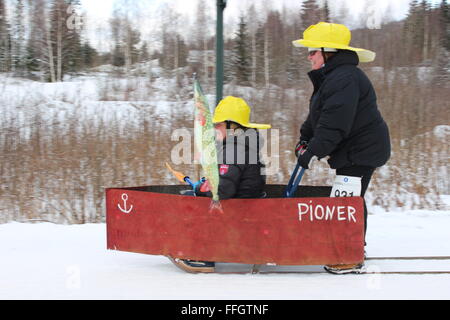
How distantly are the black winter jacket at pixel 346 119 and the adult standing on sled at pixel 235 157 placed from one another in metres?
0.40

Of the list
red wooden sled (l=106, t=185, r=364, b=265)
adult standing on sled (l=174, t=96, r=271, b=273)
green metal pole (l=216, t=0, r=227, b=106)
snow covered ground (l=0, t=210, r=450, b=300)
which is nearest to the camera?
snow covered ground (l=0, t=210, r=450, b=300)

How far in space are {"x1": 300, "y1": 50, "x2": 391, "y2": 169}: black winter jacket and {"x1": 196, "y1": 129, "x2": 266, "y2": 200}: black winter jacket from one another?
1.29ft

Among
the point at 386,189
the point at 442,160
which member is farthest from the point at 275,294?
the point at 442,160

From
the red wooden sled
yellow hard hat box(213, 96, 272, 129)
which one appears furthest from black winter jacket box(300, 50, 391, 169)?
yellow hard hat box(213, 96, 272, 129)

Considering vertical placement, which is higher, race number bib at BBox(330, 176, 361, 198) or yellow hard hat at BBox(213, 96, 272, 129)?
yellow hard hat at BBox(213, 96, 272, 129)

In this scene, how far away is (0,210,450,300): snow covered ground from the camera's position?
3105 mm

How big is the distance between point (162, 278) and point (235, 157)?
96 cm

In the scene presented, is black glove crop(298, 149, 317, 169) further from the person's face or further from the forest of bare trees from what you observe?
the forest of bare trees

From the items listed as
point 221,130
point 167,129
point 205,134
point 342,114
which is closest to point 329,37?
point 342,114

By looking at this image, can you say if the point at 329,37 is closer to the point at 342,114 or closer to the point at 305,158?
→ the point at 342,114

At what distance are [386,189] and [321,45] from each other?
3846mm

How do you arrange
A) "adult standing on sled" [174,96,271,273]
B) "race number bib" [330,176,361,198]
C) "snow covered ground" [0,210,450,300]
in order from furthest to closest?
"race number bib" [330,176,361,198] → "adult standing on sled" [174,96,271,273] → "snow covered ground" [0,210,450,300]

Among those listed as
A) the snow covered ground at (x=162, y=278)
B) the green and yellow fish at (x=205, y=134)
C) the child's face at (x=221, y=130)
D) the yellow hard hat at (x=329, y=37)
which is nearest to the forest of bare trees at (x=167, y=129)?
the snow covered ground at (x=162, y=278)
